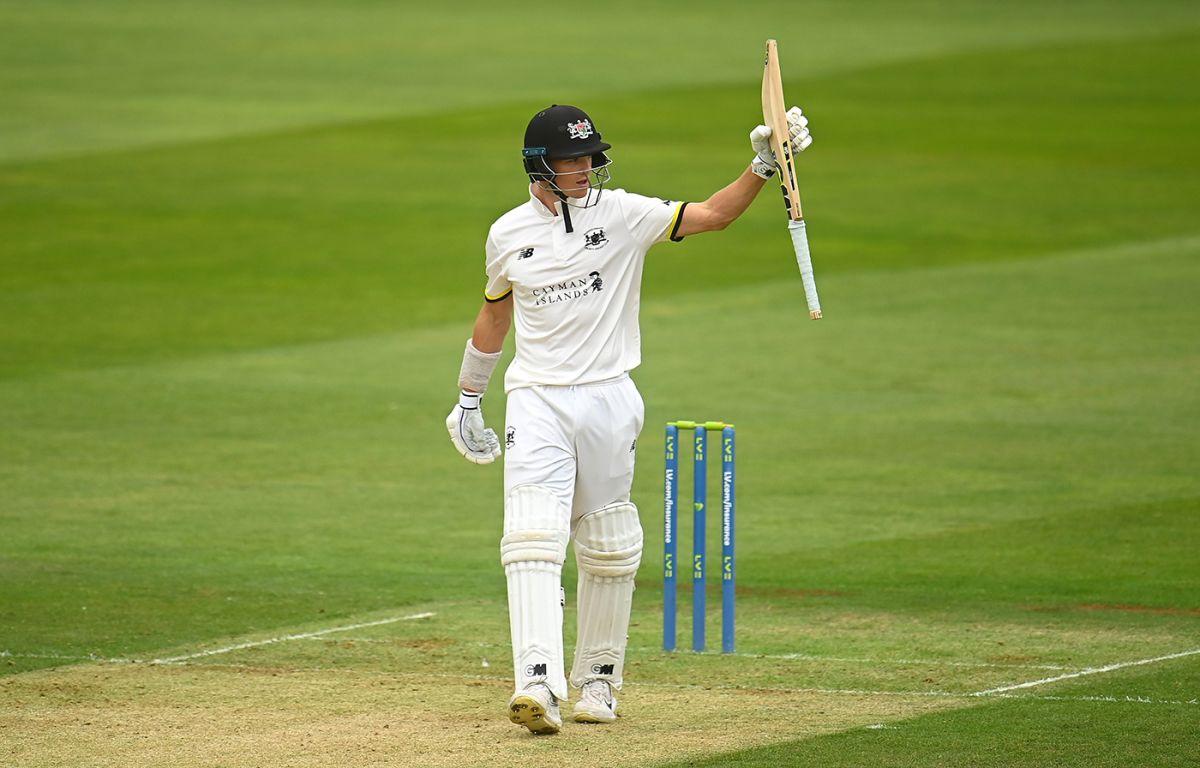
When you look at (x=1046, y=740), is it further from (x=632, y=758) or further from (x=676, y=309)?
(x=676, y=309)

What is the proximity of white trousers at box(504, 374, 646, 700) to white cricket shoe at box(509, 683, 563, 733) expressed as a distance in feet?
0.15

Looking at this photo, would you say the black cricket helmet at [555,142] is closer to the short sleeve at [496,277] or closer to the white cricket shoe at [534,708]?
the short sleeve at [496,277]

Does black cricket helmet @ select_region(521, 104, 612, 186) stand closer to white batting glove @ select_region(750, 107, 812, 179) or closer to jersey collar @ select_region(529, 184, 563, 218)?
jersey collar @ select_region(529, 184, 563, 218)

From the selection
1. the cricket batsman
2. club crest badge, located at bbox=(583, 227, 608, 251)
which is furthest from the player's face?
club crest badge, located at bbox=(583, 227, 608, 251)

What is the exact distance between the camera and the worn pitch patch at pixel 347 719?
7.11 meters

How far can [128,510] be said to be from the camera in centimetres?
1230

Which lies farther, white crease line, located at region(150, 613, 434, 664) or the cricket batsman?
white crease line, located at region(150, 613, 434, 664)

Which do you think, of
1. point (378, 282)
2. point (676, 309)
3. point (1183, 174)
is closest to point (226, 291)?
point (378, 282)

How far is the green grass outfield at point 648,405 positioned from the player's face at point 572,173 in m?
1.94

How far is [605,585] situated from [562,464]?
0.51m

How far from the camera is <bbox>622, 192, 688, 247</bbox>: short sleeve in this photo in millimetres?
7660

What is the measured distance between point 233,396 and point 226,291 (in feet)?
17.0

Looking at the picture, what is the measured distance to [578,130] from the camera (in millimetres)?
7598

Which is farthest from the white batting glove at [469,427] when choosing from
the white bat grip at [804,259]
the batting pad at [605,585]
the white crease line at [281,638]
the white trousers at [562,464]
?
the white crease line at [281,638]
